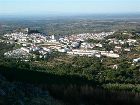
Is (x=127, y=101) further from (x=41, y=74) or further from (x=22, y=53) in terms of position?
(x=22, y=53)

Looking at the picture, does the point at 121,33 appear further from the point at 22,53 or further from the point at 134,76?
the point at 134,76

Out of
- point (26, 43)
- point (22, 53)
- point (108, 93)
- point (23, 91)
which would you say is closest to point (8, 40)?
point (26, 43)

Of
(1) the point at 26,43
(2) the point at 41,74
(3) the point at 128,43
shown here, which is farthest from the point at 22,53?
(2) the point at 41,74

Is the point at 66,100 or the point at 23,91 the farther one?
the point at 66,100

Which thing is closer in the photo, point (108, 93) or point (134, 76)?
point (108, 93)

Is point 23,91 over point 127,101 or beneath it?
over

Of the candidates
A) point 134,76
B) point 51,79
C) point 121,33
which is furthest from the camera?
point 121,33

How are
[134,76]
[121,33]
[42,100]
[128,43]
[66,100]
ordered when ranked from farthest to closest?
[121,33], [128,43], [134,76], [66,100], [42,100]

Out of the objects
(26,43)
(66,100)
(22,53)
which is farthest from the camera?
(26,43)

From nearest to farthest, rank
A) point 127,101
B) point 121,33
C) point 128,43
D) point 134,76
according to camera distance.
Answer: point 127,101, point 134,76, point 128,43, point 121,33

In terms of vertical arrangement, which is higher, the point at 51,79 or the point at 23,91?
the point at 23,91
